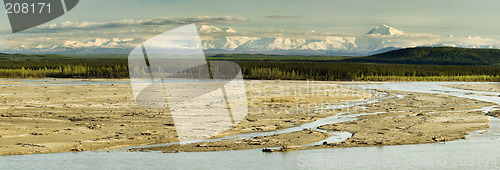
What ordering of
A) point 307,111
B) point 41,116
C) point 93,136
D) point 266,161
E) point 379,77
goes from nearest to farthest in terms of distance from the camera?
point 266,161
point 93,136
point 41,116
point 307,111
point 379,77

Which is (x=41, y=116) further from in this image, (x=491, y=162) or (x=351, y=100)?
(x=351, y=100)

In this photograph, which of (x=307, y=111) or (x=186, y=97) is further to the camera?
(x=186, y=97)

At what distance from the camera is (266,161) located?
732 inches

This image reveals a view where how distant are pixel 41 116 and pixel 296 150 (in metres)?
14.3

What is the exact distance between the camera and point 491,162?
18.7 metres

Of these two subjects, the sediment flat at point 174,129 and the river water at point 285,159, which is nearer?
the river water at point 285,159

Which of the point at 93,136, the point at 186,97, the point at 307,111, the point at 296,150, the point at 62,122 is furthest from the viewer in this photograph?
the point at 186,97

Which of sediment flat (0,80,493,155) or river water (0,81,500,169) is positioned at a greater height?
river water (0,81,500,169)

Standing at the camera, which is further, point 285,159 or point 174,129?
point 174,129

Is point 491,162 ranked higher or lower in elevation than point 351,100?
higher

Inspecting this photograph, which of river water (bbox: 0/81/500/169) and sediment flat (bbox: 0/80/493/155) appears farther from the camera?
sediment flat (bbox: 0/80/493/155)

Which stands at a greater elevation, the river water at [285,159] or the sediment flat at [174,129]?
the river water at [285,159]

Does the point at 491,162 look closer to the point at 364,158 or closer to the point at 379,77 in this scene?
the point at 364,158

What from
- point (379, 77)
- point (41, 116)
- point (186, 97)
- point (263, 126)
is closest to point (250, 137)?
point (263, 126)
